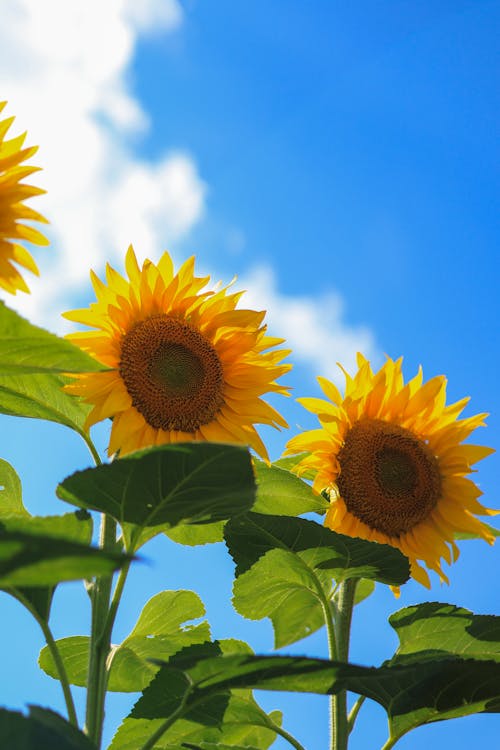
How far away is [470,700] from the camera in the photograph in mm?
2545

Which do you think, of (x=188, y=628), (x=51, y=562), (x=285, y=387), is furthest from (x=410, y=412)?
(x=51, y=562)

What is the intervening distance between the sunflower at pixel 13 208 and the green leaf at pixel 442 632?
5.34 feet

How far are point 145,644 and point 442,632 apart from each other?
1.00 metres

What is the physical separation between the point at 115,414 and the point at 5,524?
72 centimetres

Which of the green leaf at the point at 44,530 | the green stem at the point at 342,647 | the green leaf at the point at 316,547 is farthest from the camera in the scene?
the green stem at the point at 342,647

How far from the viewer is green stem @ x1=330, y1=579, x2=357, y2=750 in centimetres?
279

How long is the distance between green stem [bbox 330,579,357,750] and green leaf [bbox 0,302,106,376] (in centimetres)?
136

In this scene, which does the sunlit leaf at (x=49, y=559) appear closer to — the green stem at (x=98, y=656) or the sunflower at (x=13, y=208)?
the green stem at (x=98, y=656)

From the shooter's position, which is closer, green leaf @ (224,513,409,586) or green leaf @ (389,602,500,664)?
green leaf @ (224,513,409,586)

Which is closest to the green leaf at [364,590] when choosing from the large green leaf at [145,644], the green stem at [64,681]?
the large green leaf at [145,644]

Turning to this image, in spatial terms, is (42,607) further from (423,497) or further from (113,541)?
(423,497)

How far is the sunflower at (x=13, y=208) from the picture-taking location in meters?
2.37

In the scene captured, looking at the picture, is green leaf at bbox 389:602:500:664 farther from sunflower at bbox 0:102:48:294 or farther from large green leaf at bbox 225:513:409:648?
sunflower at bbox 0:102:48:294

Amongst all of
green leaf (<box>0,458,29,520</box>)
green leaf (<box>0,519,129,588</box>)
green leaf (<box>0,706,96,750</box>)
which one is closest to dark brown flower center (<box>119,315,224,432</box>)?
green leaf (<box>0,458,29,520</box>)
